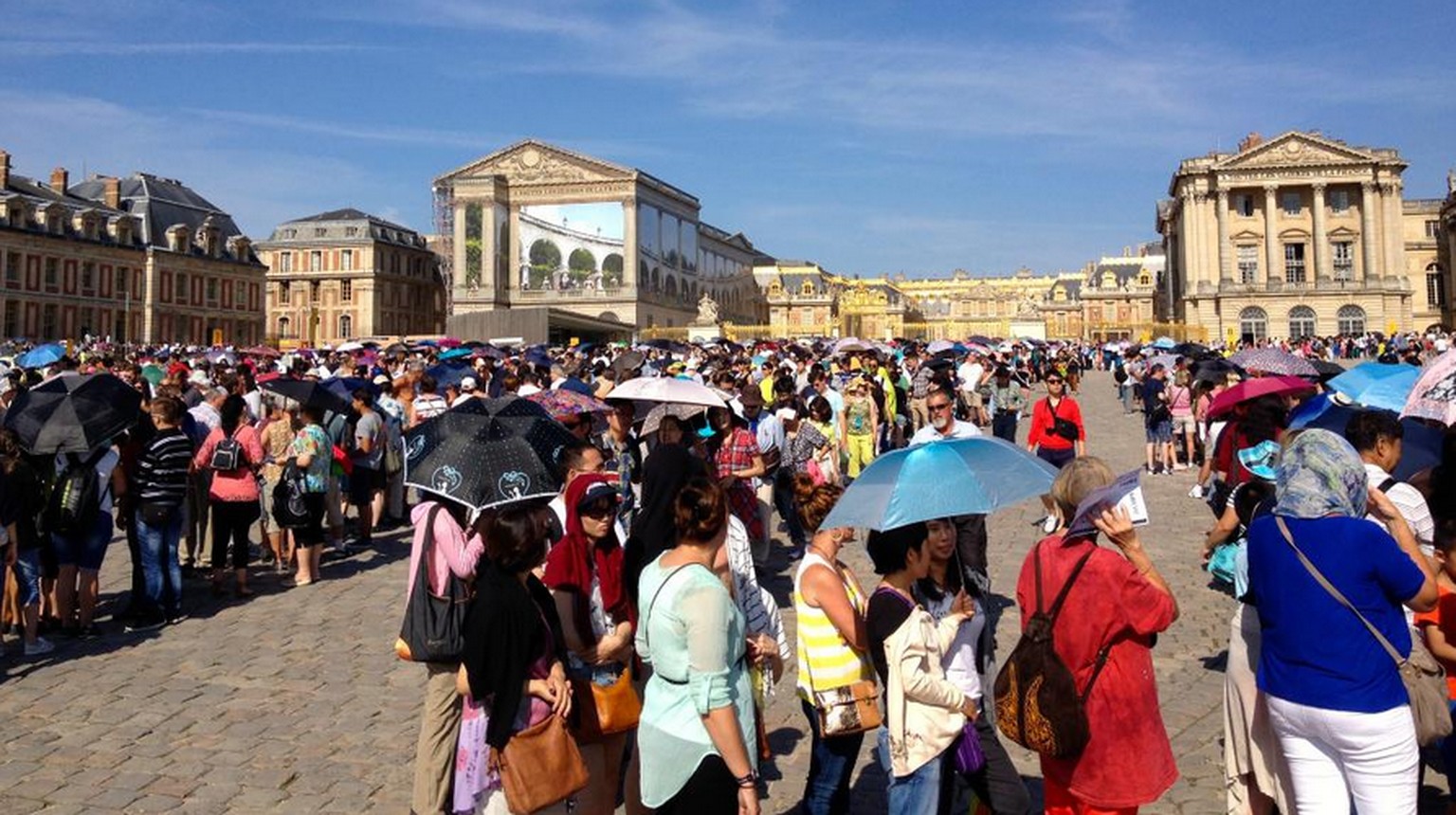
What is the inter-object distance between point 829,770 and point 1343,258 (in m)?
72.8

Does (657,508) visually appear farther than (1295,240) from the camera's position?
No

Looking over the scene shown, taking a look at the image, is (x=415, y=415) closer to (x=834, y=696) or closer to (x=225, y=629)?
(x=225, y=629)

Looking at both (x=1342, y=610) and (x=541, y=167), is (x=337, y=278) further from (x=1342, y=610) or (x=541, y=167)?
(x=1342, y=610)

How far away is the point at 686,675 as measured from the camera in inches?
134

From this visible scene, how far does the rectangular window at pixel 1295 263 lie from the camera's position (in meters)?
65.8

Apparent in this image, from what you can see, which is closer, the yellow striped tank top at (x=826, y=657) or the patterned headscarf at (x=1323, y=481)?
the patterned headscarf at (x=1323, y=481)

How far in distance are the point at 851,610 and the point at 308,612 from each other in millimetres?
6305

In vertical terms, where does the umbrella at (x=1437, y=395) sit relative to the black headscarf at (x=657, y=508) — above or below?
above

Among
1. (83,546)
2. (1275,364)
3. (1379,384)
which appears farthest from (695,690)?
(1275,364)

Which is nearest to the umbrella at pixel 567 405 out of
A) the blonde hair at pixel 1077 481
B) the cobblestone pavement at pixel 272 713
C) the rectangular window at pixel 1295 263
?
the cobblestone pavement at pixel 272 713

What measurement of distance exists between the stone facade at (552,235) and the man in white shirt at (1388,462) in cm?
6543

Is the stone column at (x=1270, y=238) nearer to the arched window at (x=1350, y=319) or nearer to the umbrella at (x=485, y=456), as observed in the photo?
the arched window at (x=1350, y=319)

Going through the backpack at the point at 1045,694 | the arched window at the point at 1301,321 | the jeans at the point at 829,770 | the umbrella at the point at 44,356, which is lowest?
the jeans at the point at 829,770

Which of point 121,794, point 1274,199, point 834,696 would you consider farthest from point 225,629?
point 1274,199
